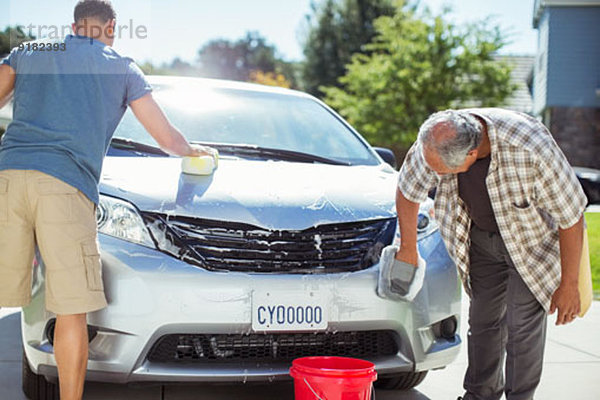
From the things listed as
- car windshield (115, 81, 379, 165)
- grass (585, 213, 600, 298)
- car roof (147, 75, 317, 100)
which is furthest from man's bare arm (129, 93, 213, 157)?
grass (585, 213, 600, 298)

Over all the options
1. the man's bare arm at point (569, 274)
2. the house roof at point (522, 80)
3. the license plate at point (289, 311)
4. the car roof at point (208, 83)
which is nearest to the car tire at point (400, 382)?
the license plate at point (289, 311)

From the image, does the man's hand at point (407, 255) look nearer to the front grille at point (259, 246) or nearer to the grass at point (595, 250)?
the front grille at point (259, 246)

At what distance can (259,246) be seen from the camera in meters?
3.32

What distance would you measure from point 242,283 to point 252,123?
1570mm

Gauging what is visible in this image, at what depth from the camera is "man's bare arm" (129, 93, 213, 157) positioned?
332 centimetres

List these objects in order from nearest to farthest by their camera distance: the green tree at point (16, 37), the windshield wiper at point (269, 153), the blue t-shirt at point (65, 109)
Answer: the blue t-shirt at point (65, 109) < the windshield wiper at point (269, 153) < the green tree at point (16, 37)

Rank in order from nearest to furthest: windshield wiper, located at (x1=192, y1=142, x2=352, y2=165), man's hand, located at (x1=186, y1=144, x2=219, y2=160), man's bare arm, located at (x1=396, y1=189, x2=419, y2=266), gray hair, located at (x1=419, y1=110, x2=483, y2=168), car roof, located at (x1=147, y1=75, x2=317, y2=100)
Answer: gray hair, located at (x1=419, y1=110, x2=483, y2=168), man's bare arm, located at (x1=396, y1=189, x2=419, y2=266), man's hand, located at (x1=186, y1=144, x2=219, y2=160), windshield wiper, located at (x1=192, y1=142, x2=352, y2=165), car roof, located at (x1=147, y1=75, x2=317, y2=100)

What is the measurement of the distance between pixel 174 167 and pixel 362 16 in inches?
1444

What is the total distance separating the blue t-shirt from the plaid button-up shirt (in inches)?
50.5

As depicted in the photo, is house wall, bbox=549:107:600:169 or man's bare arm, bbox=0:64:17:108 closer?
man's bare arm, bbox=0:64:17:108

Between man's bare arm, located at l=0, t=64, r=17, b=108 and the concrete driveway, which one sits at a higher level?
man's bare arm, located at l=0, t=64, r=17, b=108

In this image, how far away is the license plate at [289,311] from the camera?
Answer: 3213 millimetres

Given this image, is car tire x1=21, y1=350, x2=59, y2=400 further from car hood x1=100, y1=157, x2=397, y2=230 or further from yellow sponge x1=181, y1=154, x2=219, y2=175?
yellow sponge x1=181, y1=154, x2=219, y2=175

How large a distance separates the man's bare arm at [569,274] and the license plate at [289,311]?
939 mm
